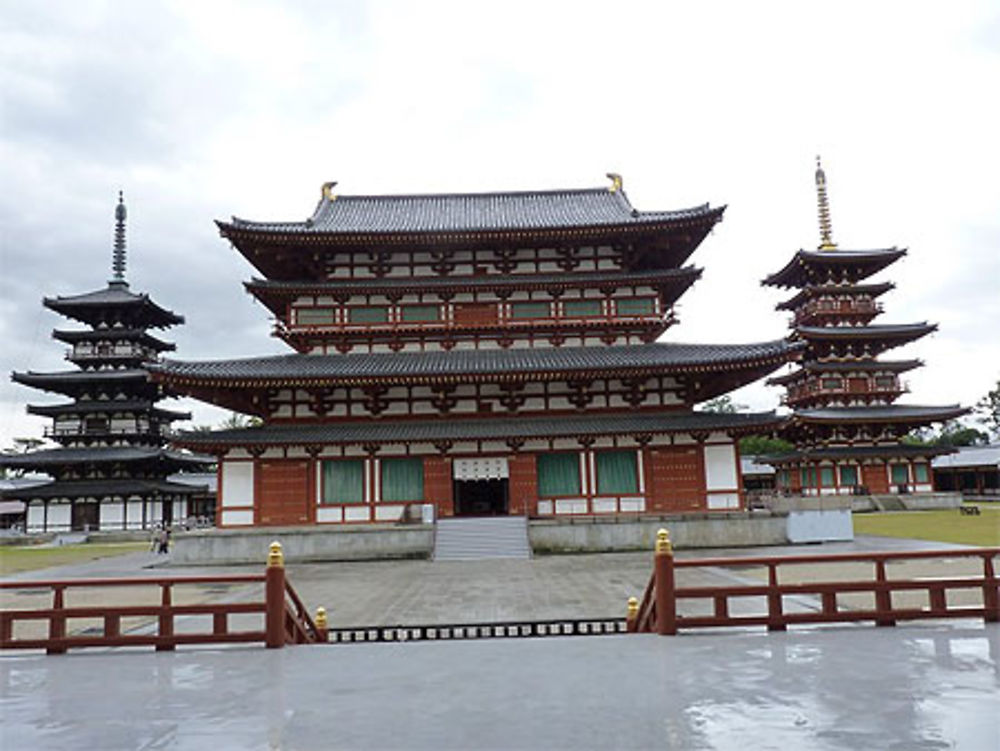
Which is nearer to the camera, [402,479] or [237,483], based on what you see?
[237,483]

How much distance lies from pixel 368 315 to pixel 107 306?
1156 inches

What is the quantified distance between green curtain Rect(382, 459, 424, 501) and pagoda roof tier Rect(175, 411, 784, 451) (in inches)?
58.7

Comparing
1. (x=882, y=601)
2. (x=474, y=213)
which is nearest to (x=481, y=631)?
(x=882, y=601)

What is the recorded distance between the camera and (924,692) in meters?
7.33

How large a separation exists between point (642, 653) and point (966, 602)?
828 cm

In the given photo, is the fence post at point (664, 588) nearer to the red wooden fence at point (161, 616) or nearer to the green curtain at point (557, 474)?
the red wooden fence at point (161, 616)

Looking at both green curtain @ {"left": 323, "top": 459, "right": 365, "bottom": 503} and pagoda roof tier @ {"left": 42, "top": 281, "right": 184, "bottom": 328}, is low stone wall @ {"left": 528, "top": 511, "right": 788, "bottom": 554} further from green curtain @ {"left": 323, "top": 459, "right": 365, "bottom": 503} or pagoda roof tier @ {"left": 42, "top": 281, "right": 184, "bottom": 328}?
pagoda roof tier @ {"left": 42, "top": 281, "right": 184, "bottom": 328}

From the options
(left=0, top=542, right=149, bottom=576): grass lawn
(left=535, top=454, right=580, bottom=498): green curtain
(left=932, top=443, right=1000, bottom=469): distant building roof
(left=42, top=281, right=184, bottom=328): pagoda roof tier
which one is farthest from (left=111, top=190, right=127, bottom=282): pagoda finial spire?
(left=932, top=443, right=1000, bottom=469): distant building roof

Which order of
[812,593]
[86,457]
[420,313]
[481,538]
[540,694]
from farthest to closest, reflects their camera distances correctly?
[86,457] → [420,313] → [481,538] → [812,593] → [540,694]

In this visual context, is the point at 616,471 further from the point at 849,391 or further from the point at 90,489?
the point at 90,489

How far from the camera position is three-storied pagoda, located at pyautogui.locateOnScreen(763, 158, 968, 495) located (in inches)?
1927

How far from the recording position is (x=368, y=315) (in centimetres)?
3123

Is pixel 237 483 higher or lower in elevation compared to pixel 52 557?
higher

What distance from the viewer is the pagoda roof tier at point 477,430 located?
27388 millimetres
